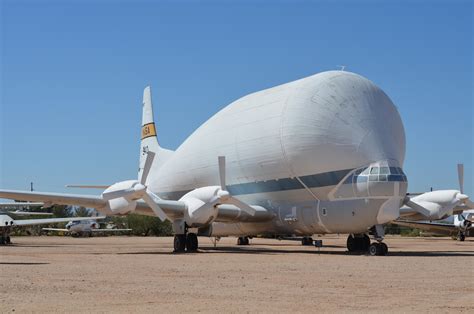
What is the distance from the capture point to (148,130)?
45.7 meters

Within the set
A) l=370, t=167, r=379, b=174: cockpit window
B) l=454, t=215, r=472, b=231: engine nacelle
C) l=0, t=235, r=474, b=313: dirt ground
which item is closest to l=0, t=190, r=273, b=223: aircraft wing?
l=370, t=167, r=379, b=174: cockpit window

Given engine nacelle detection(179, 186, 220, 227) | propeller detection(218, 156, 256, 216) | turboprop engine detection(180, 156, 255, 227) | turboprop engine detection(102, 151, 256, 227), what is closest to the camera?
turboprop engine detection(102, 151, 256, 227)

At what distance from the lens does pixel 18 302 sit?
1071 centimetres

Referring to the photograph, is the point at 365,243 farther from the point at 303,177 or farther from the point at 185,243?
the point at 185,243

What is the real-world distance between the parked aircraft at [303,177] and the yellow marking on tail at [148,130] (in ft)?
40.7

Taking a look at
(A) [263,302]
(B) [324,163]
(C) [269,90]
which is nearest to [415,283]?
(A) [263,302]

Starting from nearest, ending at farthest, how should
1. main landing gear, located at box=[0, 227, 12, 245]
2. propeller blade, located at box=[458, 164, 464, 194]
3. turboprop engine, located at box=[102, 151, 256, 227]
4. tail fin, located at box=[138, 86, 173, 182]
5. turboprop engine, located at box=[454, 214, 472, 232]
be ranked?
1. turboprop engine, located at box=[102, 151, 256, 227]
2. propeller blade, located at box=[458, 164, 464, 194]
3. main landing gear, located at box=[0, 227, 12, 245]
4. tail fin, located at box=[138, 86, 173, 182]
5. turboprop engine, located at box=[454, 214, 472, 232]

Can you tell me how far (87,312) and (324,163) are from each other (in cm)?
1920

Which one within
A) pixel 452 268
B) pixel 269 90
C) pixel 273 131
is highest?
pixel 269 90

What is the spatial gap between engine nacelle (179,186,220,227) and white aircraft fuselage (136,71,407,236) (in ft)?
12.0

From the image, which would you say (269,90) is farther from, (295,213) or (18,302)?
(18,302)

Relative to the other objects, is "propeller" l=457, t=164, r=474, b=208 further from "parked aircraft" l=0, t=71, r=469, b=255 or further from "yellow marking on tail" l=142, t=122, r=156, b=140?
"yellow marking on tail" l=142, t=122, r=156, b=140

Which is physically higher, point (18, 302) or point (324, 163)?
point (324, 163)

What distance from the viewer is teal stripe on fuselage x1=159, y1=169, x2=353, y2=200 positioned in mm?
27344
